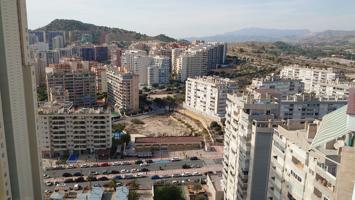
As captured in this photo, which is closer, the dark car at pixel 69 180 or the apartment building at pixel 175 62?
the dark car at pixel 69 180

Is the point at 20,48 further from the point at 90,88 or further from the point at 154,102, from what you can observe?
the point at 154,102

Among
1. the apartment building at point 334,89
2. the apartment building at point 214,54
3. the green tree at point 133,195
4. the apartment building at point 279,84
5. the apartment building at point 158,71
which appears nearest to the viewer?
the green tree at point 133,195

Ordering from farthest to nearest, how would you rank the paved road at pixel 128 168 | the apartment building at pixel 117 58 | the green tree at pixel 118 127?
the apartment building at pixel 117 58 → the green tree at pixel 118 127 → the paved road at pixel 128 168

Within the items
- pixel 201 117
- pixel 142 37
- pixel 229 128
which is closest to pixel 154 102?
pixel 201 117

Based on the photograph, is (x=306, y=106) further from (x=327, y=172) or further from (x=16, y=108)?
(x=16, y=108)

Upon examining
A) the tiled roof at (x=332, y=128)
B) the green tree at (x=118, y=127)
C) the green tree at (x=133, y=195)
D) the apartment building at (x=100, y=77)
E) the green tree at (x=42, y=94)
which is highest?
the tiled roof at (x=332, y=128)

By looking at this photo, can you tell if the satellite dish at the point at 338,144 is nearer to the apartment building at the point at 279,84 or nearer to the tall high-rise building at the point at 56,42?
the apartment building at the point at 279,84

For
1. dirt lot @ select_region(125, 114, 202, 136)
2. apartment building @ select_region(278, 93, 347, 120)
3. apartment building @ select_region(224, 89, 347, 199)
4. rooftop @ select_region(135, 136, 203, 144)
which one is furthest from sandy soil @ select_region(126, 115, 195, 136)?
apartment building @ select_region(224, 89, 347, 199)

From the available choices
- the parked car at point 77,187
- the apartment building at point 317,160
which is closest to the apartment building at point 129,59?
the parked car at point 77,187
